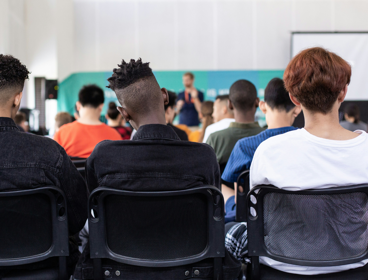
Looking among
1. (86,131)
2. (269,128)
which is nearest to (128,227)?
(269,128)

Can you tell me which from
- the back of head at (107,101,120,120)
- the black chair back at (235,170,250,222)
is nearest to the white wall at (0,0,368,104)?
the back of head at (107,101,120,120)

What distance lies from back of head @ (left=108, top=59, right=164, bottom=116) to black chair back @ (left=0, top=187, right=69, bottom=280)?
41cm

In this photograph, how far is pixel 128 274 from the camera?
109 cm

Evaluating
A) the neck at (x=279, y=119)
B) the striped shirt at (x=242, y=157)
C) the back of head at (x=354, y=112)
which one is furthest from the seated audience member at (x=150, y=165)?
the back of head at (x=354, y=112)

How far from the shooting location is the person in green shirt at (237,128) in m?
2.24

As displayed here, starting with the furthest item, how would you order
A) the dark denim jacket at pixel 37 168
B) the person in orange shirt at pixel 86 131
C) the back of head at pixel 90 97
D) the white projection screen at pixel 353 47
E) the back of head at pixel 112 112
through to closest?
the white projection screen at pixel 353 47 < the back of head at pixel 112 112 < the back of head at pixel 90 97 < the person in orange shirt at pixel 86 131 < the dark denim jacket at pixel 37 168

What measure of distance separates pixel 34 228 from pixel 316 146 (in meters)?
0.94

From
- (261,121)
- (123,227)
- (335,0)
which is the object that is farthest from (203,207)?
(335,0)

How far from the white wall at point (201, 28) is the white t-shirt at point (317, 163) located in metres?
6.45

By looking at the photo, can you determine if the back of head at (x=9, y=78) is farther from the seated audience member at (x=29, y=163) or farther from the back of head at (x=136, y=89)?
the back of head at (x=136, y=89)

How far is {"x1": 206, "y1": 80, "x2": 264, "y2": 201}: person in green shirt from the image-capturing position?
2.24 meters

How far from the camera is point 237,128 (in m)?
2.31

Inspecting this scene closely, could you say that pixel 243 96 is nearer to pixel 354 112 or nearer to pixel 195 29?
pixel 354 112

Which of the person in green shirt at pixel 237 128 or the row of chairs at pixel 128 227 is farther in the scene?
the person in green shirt at pixel 237 128
